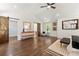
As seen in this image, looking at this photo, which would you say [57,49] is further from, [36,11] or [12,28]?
[12,28]

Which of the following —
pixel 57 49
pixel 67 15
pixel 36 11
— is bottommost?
pixel 57 49

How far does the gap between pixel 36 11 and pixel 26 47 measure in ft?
2.79

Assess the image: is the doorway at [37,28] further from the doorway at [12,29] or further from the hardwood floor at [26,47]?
the doorway at [12,29]

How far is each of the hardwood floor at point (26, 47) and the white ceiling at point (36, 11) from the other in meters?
0.51

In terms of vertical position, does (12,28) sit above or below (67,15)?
below

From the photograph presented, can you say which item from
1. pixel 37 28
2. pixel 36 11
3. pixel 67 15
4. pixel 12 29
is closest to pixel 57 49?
pixel 37 28

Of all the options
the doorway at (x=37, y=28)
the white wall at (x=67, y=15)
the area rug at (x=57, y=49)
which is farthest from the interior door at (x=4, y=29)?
the white wall at (x=67, y=15)

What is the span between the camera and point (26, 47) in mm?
2361

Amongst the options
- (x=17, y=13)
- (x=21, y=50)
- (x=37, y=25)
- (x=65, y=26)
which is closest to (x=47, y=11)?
(x=37, y=25)

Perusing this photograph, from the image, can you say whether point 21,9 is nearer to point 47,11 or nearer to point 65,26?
point 47,11

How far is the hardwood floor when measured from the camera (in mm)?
2301

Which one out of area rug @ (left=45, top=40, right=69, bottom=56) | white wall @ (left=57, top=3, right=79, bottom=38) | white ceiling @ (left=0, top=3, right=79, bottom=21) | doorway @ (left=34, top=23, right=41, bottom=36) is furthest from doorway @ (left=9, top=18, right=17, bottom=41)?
white wall @ (left=57, top=3, right=79, bottom=38)

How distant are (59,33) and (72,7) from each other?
0.65m

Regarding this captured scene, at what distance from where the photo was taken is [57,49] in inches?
93.0
